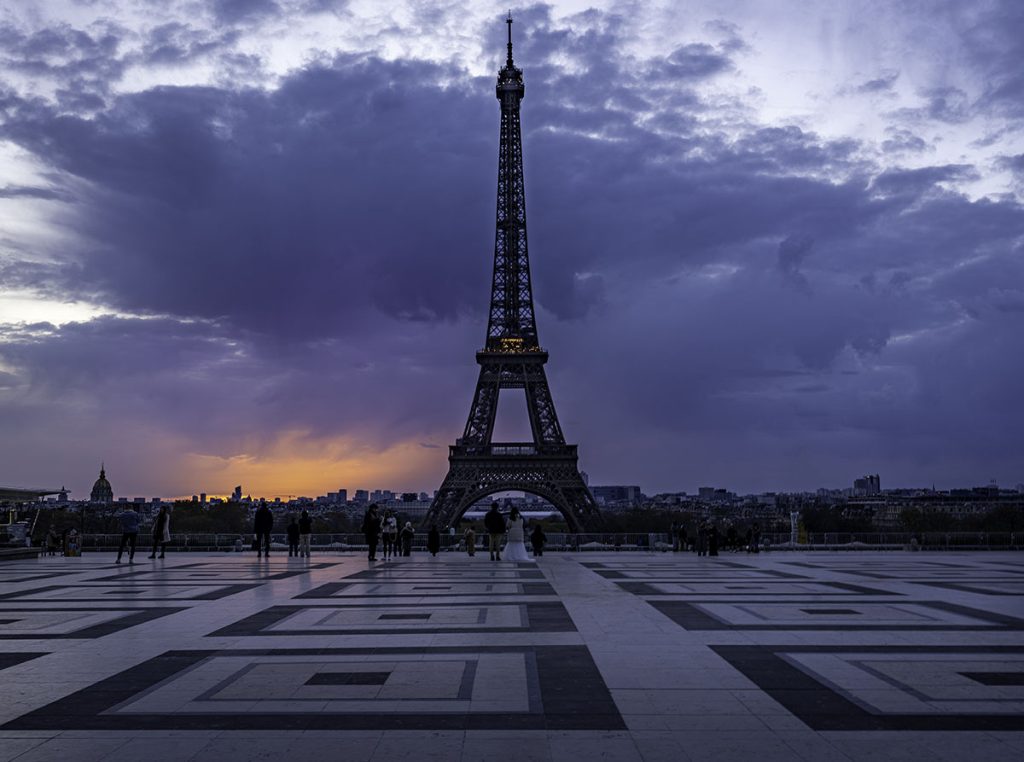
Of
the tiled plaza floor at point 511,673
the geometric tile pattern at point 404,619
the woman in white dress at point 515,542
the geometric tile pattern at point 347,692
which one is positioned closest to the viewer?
the tiled plaza floor at point 511,673

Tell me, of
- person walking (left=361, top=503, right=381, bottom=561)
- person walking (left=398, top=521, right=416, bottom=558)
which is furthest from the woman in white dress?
person walking (left=398, top=521, right=416, bottom=558)

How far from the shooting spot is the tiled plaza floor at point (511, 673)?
573cm

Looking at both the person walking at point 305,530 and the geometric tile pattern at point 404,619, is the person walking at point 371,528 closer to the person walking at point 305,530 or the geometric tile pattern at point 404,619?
the person walking at point 305,530

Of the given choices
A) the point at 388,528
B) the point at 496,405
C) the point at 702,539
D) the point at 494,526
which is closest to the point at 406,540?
the point at 388,528

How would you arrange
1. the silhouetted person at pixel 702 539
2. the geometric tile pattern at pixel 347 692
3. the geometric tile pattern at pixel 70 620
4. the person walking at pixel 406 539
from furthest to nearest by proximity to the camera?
the silhouetted person at pixel 702 539 < the person walking at pixel 406 539 < the geometric tile pattern at pixel 70 620 < the geometric tile pattern at pixel 347 692

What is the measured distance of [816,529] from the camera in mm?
117500

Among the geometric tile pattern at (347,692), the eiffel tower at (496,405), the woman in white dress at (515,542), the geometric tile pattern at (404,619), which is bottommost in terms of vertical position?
the geometric tile pattern at (347,692)

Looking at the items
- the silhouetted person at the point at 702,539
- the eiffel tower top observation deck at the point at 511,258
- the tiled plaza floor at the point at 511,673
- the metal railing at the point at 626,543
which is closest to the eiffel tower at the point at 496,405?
the eiffel tower top observation deck at the point at 511,258

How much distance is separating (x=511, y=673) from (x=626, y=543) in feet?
104

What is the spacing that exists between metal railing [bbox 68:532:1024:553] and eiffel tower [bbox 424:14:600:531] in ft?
98.4

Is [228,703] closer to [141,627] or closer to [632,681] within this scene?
[632,681]

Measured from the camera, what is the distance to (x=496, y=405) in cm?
7425

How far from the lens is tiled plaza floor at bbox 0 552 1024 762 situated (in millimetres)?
5734

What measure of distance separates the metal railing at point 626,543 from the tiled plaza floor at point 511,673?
17.7 metres
